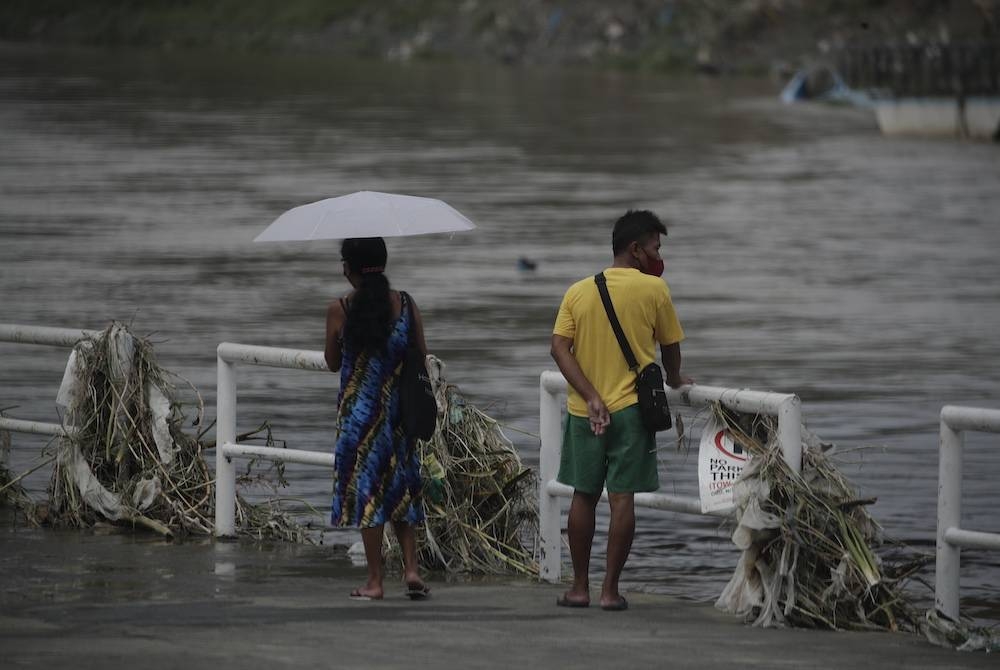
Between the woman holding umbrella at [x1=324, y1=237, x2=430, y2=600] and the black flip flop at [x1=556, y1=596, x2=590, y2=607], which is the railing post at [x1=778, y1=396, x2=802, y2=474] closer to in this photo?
the black flip flop at [x1=556, y1=596, x2=590, y2=607]

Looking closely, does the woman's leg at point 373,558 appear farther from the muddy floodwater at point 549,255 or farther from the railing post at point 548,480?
the muddy floodwater at point 549,255

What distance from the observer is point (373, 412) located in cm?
771

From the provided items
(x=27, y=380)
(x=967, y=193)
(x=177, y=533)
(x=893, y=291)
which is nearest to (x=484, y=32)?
(x=967, y=193)

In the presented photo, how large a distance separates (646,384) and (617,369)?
12 cm

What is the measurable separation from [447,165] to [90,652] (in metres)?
27.6

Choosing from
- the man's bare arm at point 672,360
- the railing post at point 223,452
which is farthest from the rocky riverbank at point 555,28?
the man's bare arm at point 672,360

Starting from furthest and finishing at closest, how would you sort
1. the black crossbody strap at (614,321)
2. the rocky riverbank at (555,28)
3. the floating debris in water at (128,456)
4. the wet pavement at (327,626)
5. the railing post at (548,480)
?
the rocky riverbank at (555,28) → the floating debris in water at (128,456) → the railing post at (548,480) → the black crossbody strap at (614,321) → the wet pavement at (327,626)

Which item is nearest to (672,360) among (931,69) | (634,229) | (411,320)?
(634,229)

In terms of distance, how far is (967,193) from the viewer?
30266 millimetres

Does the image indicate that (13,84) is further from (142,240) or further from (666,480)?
(666,480)

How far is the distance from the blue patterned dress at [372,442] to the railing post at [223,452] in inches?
49.3

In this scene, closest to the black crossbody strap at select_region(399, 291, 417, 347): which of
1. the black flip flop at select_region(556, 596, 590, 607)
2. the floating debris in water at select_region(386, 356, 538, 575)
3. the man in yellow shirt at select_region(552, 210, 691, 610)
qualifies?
the man in yellow shirt at select_region(552, 210, 691, 610)

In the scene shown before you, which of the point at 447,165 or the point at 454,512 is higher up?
the point at 447,165

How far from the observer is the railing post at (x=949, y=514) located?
7.21m
